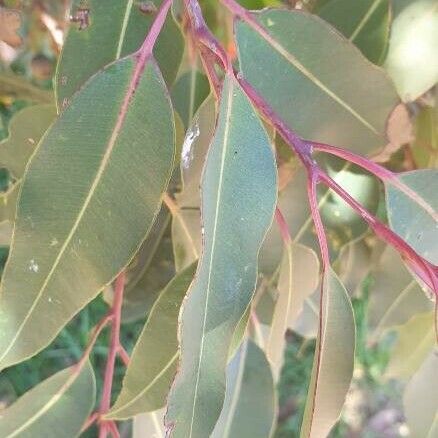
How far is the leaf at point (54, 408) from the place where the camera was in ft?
2.52

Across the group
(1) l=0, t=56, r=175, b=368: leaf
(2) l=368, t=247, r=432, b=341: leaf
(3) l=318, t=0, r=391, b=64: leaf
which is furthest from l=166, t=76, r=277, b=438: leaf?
(2) l=368, t=247, r=432, b=341: leaf

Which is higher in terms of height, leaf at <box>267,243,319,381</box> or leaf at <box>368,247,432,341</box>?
leaf at <box>267,243,319,381</box>

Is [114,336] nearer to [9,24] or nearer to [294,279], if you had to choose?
[294,279]

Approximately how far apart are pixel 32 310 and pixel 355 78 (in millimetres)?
318

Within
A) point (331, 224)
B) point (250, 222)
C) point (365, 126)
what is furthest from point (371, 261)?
point (250, 222)

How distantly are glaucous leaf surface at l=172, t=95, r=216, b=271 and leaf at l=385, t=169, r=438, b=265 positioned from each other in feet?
0.48

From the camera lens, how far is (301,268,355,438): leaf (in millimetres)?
612

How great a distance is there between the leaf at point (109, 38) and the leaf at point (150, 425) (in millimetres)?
377

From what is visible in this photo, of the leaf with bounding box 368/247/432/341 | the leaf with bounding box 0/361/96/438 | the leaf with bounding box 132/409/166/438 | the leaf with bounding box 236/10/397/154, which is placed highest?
the leaf with bounding box 236/10/397/154

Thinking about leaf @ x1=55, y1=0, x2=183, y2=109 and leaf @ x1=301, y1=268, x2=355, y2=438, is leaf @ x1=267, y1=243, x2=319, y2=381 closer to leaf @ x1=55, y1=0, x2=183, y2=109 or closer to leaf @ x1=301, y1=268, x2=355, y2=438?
leaf @ x1=301, y1=268, x2=355, y2=438

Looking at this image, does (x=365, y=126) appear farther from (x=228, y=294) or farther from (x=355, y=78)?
(x=228, y=294)

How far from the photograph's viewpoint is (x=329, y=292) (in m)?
0.63

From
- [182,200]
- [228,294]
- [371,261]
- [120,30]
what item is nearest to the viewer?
[228,294]

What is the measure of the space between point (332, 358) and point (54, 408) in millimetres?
292
